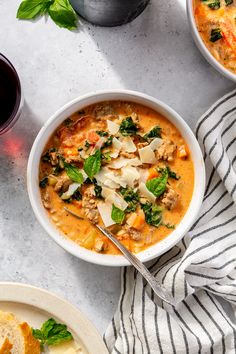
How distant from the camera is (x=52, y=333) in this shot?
9.38ft

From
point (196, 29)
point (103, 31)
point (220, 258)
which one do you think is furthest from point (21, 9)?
point (220, 258)

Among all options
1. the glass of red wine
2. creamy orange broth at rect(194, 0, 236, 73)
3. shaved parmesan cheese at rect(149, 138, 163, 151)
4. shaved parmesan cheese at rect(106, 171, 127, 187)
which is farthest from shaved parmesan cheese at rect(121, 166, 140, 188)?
creamy orange broth at rect(194, 0, 236, 73)

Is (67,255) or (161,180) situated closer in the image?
(161,180)

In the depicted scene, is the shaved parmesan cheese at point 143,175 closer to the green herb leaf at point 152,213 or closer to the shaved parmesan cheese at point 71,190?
the green herb leaf at point 152,213

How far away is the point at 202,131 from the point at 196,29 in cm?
42

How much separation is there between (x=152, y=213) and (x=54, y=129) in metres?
0.51

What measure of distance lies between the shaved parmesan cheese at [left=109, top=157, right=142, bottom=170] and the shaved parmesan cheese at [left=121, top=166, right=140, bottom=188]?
0.05ft

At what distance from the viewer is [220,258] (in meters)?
2.86

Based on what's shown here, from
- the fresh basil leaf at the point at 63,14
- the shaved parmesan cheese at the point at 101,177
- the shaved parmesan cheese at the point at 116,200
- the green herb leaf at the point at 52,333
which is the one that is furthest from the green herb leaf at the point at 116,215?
the fresh basil leaf at the point at 63,14

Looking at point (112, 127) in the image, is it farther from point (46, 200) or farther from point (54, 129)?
point (46, 200)

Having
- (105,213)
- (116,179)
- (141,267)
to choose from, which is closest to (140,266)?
(141,267)

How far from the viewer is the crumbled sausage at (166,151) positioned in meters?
2.73

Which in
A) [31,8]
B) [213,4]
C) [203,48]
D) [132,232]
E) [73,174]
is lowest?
[132,232]

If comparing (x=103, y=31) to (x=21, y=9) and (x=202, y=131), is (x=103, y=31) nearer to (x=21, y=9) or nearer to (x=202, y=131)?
(x=21, y=9)
